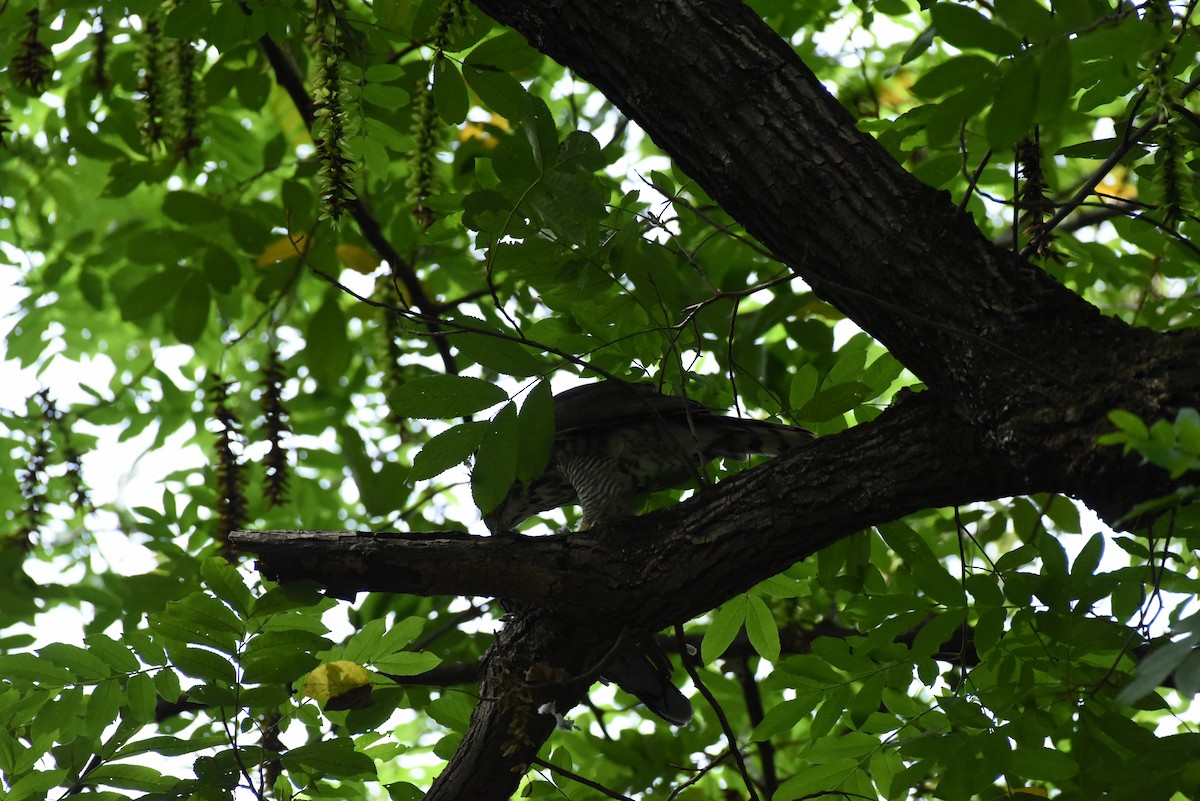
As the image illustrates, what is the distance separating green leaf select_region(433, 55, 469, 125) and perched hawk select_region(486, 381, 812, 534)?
0.92 metres

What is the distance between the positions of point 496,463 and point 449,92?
47.9 inches

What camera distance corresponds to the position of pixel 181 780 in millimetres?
2473

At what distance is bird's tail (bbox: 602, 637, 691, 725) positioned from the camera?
3.02 m

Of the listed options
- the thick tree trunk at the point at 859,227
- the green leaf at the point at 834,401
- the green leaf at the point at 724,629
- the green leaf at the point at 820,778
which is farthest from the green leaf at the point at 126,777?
the thick tree trunk at the point at 859,227

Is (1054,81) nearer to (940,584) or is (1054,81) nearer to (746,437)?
(940,584)

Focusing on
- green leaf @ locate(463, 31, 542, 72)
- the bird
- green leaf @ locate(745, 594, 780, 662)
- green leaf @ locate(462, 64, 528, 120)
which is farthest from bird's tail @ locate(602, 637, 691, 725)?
green leaf @ locate(463, 31, 542, 72)

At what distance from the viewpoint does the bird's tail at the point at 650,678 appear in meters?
3.02

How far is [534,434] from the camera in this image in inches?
90.2

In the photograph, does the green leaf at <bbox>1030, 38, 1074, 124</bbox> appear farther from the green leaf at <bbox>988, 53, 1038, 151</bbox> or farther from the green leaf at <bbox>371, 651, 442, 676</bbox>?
the green leaf at <bbox>371, 651, 442, 676</bbox>

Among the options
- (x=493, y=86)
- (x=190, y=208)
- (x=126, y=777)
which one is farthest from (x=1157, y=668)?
(x=190, y=208)

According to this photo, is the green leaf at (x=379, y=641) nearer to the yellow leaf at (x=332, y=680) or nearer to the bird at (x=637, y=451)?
the yellow leaf at (x=332, y=680)

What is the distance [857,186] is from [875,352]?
6.81ft

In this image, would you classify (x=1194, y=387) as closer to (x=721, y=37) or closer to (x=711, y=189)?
(x=711, y=189)

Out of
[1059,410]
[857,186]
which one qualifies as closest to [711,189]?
[857,186]
